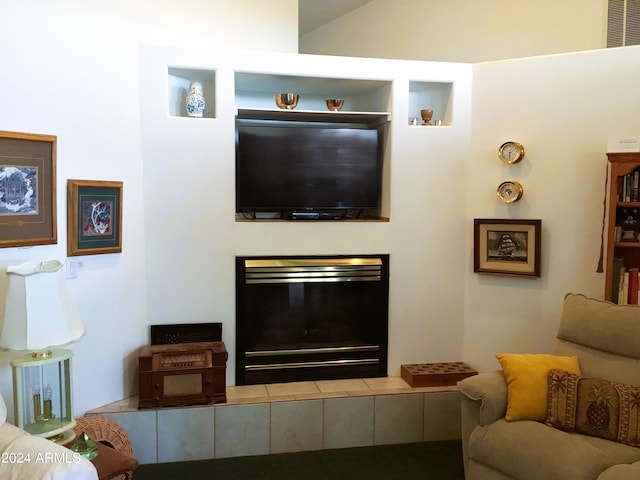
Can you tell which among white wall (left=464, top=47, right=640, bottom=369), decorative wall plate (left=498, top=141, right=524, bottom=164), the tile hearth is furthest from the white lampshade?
decorative wall plate (left=498, top=141, right=524, bottom=164)

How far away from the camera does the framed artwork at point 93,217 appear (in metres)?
2.87

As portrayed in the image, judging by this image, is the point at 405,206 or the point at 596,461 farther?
the point at 405,206

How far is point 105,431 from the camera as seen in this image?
2.76 metres

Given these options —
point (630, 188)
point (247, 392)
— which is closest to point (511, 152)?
point (630, 188)

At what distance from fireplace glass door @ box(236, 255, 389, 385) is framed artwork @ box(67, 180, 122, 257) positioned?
0.79 metres

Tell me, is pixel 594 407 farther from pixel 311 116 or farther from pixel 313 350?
pixel 311 116

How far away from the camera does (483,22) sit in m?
4.36

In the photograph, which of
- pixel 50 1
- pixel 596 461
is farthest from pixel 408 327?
pixel 50 1

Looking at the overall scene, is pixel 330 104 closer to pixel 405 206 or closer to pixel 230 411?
pixel 405 206

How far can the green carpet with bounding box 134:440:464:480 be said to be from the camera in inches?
115

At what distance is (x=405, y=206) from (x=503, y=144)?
A: 2.48ft

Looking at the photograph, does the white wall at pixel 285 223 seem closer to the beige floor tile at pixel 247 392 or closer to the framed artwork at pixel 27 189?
the beige floor tile at pixel 247 392

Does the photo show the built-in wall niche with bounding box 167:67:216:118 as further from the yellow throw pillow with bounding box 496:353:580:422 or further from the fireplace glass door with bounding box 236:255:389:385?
the yellow throw pillow with bounding box 496:353:580:422

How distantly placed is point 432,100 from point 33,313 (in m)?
2.88
